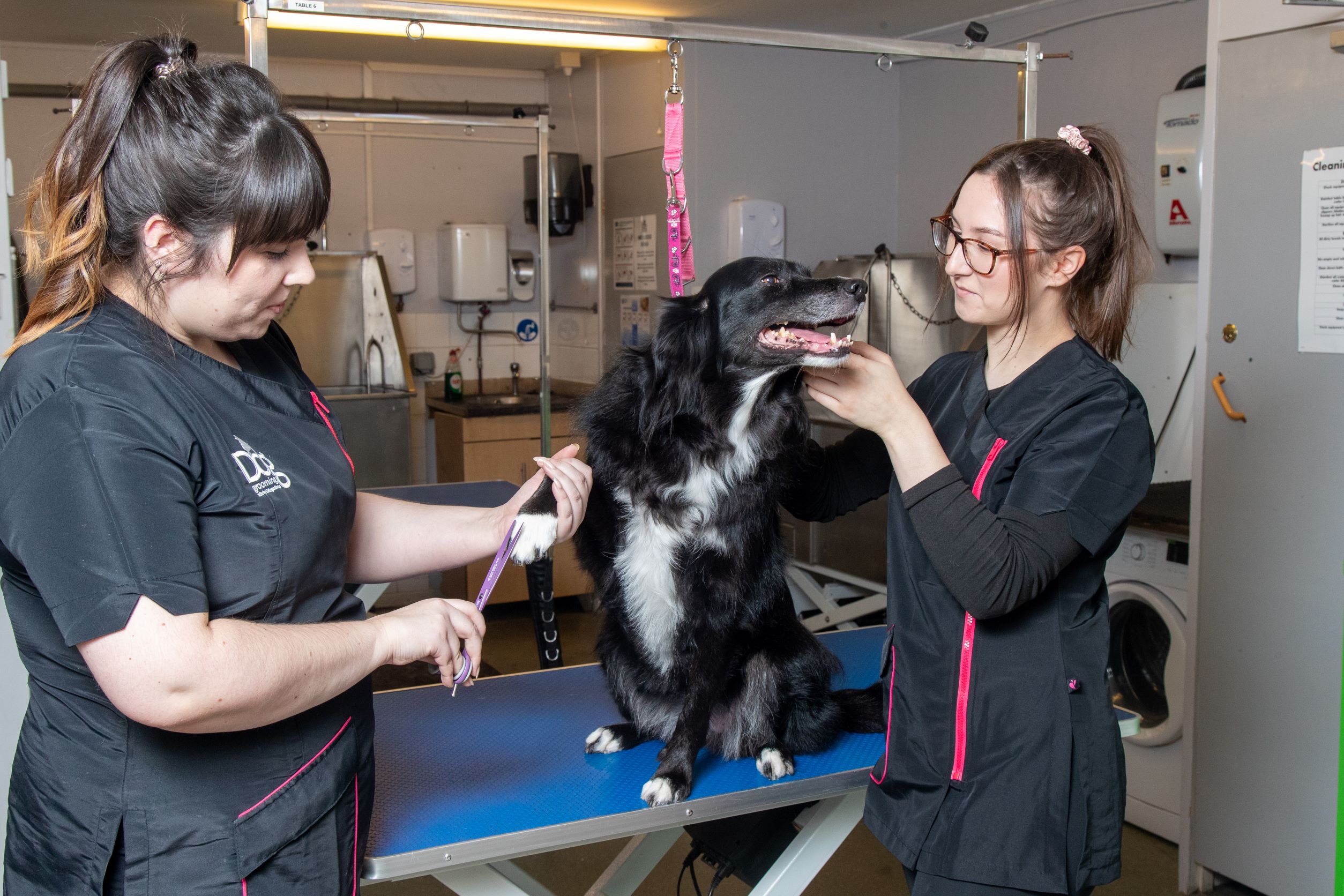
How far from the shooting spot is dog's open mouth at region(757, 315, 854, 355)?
1.40 metres

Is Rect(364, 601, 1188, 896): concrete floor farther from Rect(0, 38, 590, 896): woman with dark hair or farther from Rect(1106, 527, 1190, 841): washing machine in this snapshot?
Rect(0, 38, 590, 896): woman with dark hair

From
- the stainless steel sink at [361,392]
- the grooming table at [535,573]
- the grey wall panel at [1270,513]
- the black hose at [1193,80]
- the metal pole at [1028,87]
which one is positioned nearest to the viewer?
the metal pole at [1028,87]

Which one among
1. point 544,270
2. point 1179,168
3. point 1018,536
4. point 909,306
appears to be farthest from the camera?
point 909,306

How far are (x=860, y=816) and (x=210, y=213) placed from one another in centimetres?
120

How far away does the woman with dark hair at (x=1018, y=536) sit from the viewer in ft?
3.73

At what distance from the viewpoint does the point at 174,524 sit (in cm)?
89

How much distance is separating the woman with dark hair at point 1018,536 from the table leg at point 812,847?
0.79ft

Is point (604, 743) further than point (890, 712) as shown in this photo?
Yes

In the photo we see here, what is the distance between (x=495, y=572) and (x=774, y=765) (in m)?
0.54

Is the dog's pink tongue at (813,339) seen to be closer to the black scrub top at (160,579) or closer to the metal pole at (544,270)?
the black scrub top at (160,579)

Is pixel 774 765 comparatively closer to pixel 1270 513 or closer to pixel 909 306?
pixel 1270 513

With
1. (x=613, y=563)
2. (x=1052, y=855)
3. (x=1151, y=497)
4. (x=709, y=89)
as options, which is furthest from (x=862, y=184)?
(x=1052, y=855)

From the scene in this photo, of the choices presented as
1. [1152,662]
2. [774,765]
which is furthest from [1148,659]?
[774,765]

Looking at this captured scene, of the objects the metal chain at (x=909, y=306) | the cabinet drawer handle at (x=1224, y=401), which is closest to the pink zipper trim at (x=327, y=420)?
the cabinet drawer handle at (x=1224, y=401)
